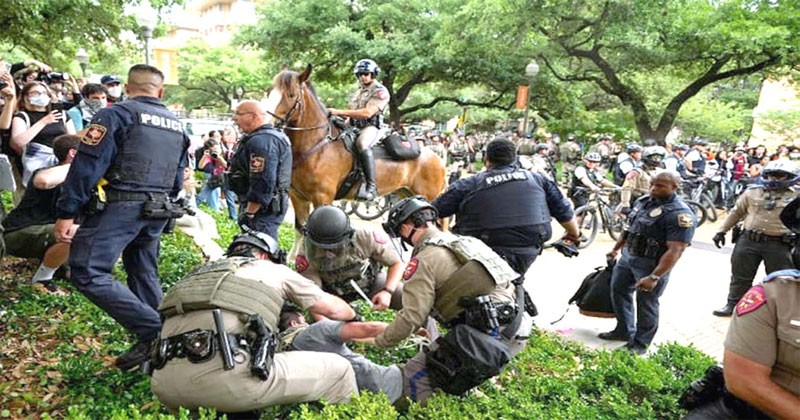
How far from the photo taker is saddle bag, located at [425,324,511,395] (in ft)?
9.60

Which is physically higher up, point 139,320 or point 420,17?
point 420,17

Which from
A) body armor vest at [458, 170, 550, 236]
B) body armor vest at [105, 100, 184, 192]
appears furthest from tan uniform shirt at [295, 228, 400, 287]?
body armor vest at [105, 100, 184, 192]

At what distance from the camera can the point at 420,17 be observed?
18.8 metres

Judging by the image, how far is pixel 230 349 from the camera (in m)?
2.48

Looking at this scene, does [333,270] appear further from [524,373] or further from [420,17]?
[420,17]

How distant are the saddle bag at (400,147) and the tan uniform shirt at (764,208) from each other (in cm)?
390

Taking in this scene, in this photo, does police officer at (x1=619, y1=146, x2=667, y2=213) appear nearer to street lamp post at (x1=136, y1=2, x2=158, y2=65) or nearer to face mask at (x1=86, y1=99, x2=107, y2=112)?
face mask at (x1=86, y1=99, x2=107, y2=112)

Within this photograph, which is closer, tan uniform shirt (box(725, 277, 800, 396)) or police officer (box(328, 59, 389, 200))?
tan uniform shirt (box(725, 277, 800, 396))

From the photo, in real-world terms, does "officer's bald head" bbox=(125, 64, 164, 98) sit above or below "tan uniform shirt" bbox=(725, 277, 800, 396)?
above

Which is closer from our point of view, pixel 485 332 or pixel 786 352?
pixel 786 352

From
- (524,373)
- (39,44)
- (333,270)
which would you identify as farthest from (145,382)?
(39,44)

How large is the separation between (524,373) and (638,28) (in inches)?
532

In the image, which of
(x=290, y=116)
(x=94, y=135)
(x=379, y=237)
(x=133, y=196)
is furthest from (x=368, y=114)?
(x=94, y=135)

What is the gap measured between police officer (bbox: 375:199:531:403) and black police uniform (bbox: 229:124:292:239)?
1918mm
